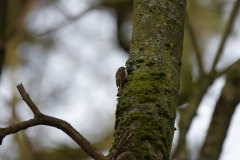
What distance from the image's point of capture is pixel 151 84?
4.83 feet

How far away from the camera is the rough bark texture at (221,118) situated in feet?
12.9

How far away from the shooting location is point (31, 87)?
502cm

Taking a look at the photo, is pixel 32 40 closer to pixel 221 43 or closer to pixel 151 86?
pixel 221 43

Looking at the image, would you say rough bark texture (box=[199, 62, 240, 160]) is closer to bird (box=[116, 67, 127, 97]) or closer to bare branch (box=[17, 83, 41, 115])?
bird (box=[116, 67, 127, 97])

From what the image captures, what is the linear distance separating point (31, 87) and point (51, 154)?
3.35 feet

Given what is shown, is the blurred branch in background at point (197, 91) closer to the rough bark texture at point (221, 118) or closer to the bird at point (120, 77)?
the rough bark texture at point (221, 118)

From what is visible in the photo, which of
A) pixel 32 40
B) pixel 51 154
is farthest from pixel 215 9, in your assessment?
pixel 51 154

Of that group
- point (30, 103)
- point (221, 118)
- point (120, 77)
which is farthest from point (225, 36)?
point (30, 103)

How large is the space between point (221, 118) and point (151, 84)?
269cm

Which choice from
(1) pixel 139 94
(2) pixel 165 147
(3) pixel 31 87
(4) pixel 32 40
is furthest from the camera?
(4) pixel 32 40

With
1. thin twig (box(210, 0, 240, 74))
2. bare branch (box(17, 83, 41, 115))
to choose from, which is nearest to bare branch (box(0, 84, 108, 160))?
bare branch (box(17, 83, 41, 115))

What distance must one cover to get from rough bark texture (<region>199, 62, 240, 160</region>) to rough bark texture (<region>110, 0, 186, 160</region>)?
96.7 inches

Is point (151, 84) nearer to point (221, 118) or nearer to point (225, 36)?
point (221, 118)

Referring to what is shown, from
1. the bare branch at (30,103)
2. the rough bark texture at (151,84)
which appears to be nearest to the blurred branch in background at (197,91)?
the rough bark texture at (151,84)
